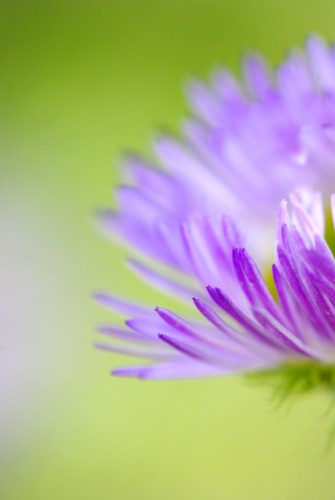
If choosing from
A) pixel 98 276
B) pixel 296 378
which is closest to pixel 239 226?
pixel 296 378

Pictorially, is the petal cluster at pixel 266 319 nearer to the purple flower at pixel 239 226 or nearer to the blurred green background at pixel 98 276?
the purple flower at pixel 239 226

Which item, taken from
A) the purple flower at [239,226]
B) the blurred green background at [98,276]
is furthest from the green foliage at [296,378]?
the blurred green background at [98,276]

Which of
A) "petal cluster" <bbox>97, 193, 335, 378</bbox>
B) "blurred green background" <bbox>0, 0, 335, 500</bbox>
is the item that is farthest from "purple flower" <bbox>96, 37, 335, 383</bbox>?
"blurred green background" <bbox>0, 0, 335, 500</bbox>

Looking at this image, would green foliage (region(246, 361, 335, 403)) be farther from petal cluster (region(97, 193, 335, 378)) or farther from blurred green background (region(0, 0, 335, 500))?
blurred green background (region(0, 0, 335, 500))

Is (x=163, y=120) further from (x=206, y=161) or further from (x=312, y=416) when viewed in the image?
(x=206, y=161)

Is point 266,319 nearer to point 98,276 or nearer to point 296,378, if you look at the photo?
point 296,378
